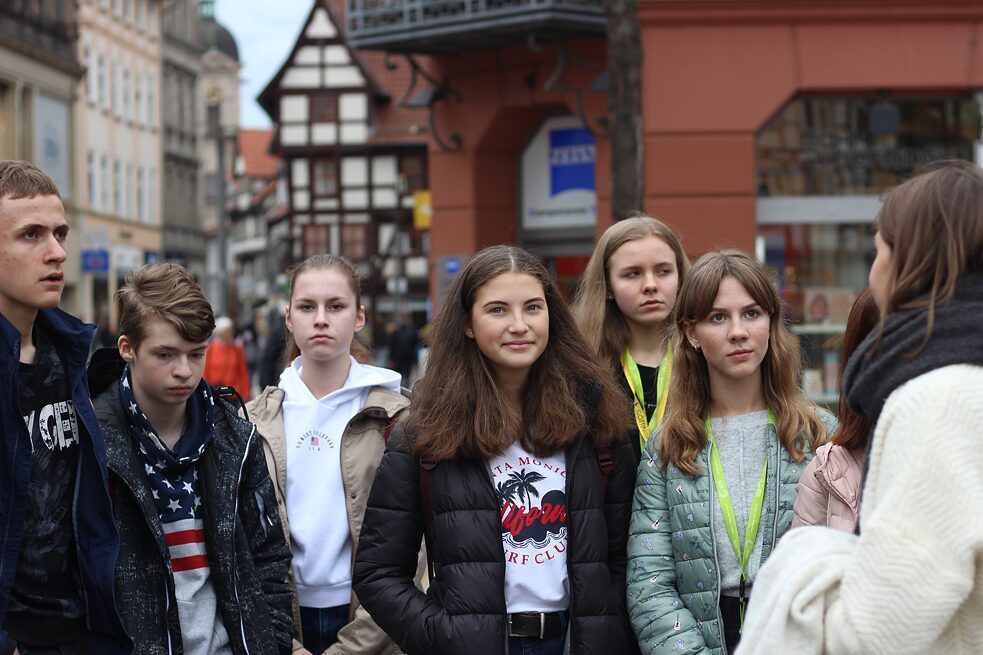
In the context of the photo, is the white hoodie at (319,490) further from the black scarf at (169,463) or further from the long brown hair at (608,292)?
the long brown hair at (608,292)

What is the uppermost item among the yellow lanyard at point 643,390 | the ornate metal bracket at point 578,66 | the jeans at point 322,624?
the ornate metal bracket at point 578,66

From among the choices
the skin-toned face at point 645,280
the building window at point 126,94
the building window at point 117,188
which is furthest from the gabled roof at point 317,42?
the skin-toned face at point 645,280

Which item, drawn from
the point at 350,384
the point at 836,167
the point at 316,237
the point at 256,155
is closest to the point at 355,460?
the point at 350,384

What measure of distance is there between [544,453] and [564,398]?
0.17m

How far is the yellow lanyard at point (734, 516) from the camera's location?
12.6 ft

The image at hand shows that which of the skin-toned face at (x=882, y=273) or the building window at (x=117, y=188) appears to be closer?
the skin-toned face at (x=882, y=273)

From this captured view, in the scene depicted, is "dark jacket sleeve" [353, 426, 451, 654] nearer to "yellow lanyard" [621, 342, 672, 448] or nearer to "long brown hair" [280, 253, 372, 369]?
"yellow lanyard" [621, 342, 672, 448]

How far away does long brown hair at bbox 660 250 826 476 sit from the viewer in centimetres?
398

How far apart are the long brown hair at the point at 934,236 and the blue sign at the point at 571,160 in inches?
599

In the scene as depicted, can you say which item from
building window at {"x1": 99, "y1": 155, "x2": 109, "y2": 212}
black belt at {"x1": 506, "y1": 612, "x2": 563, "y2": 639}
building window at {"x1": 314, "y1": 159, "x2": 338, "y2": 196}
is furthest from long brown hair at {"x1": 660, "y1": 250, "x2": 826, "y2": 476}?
building window at {"x1": 99, "y1": 155, "x2": 109, "y2": 212}

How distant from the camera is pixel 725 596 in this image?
12.6 feet

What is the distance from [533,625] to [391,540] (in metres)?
0.47

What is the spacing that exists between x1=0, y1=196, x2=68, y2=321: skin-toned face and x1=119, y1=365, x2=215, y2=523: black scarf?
57 centimetres

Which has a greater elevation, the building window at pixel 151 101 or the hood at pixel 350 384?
the building window at pixel 151 101
